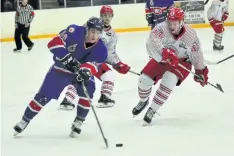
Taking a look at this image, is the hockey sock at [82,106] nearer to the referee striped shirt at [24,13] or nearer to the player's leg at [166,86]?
the player's leg at [166,86]

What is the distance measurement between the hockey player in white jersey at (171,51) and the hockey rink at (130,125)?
269 mm

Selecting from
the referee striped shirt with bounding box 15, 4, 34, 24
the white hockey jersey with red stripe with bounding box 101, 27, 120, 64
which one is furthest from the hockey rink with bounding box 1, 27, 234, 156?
the referee striped shirt with bounding box 15, 4, 34, 24

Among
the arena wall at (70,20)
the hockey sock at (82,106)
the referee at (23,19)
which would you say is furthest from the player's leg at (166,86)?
the arena wall at (70,20)

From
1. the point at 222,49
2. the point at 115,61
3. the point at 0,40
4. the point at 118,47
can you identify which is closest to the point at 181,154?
the point at 115,61

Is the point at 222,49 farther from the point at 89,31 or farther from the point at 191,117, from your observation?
the point at 89,31

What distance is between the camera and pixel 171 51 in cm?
380

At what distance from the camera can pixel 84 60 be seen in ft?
11.9

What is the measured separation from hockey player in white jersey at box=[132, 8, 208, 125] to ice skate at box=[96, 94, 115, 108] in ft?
2.19

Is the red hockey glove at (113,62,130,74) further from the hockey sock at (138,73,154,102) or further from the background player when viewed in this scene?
the background player

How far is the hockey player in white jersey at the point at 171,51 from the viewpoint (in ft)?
12.8

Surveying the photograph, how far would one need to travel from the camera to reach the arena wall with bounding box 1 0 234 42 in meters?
10.3

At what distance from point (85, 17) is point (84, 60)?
720 cm

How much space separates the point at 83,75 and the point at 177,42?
0.87 meters

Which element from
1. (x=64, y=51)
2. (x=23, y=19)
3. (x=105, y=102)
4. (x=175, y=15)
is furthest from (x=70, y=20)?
(x=64, y=51)
